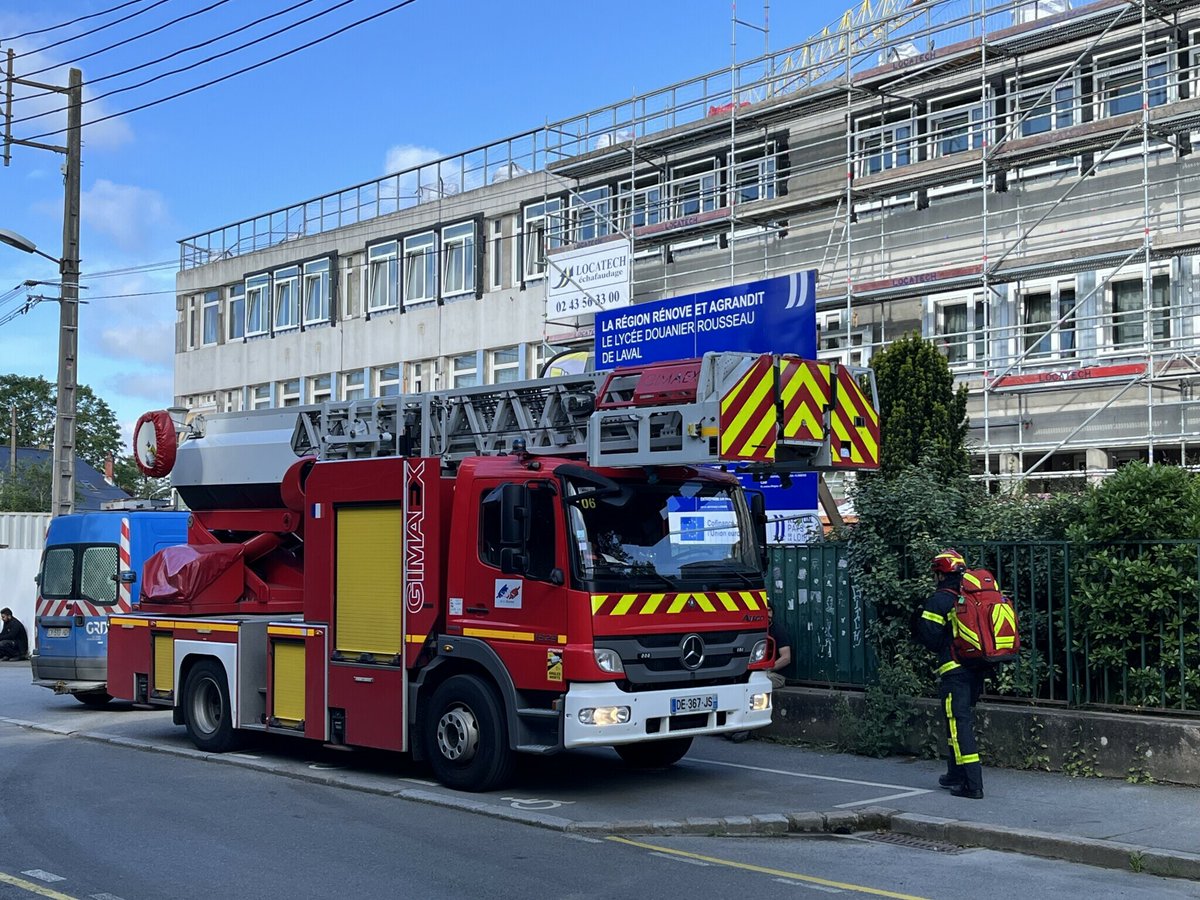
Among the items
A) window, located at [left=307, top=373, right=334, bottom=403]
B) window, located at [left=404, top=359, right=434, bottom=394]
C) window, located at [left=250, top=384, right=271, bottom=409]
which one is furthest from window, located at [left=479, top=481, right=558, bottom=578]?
window, located at [left=250, top=384, right=271, bottom=409]

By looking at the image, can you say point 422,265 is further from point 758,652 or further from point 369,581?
point 758,652

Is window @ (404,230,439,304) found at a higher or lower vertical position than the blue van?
higher

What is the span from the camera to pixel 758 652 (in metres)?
10.9

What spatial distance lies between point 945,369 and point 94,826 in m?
12.0

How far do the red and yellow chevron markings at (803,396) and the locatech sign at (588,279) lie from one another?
56.2ft

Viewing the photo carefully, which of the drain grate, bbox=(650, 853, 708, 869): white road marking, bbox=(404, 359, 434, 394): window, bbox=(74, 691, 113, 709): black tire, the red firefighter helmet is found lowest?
bbox=(74, 691, 113, 709): black tire

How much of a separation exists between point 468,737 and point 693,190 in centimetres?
1933

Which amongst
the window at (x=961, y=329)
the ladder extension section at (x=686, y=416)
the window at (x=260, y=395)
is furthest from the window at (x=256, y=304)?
the ladder extension section at (x=686, y=416)

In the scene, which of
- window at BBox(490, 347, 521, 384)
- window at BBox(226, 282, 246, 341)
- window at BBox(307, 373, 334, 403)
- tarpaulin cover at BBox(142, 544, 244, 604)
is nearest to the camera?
tarpaulin cover at BBox(142, 544, 244, 604)

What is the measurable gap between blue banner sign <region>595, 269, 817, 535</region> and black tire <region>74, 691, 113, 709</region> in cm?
866

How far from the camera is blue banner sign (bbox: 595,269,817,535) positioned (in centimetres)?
1767

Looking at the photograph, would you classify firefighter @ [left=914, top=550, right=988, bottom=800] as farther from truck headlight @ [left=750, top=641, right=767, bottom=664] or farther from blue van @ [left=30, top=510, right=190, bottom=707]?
blue van @ [left=30, top=510, right=190, bottom=707]

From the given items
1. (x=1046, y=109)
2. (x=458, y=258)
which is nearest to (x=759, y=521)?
(x=1046, y=109)

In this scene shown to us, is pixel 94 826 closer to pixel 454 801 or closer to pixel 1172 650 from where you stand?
pixel 454 801
